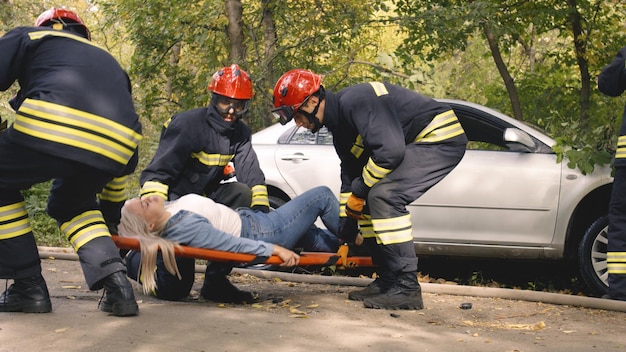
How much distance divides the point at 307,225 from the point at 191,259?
81 centimetres

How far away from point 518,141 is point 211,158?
256 centimetres

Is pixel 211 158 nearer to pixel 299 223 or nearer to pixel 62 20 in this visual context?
pixel 299 223

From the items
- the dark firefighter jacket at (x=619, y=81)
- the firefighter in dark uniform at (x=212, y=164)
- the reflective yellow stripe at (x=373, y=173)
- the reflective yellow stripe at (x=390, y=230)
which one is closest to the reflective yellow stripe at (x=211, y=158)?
the firefighter in dark uniform at (x=212, y=164)

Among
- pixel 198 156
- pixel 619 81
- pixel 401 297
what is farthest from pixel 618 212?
pixel 198 156

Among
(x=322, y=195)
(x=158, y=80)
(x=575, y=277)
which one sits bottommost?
(x=575, y=277)

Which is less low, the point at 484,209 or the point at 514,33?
the point at 514,33

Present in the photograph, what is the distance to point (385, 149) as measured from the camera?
18.6 ft

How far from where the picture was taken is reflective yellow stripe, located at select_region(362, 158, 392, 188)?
5.79 metres

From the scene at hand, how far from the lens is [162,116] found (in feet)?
39.6

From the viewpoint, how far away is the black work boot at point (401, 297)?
5945 millimetres

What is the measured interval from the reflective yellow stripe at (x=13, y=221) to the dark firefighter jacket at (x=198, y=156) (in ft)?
3.78

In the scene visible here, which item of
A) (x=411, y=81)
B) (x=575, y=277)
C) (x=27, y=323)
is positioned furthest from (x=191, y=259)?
(x=411, y=81)

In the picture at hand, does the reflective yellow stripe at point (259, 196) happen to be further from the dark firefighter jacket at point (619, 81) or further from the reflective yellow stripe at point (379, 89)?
the dark firefighter jacket at point (619, 81)

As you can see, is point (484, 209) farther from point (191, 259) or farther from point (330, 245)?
point (191, 259)
